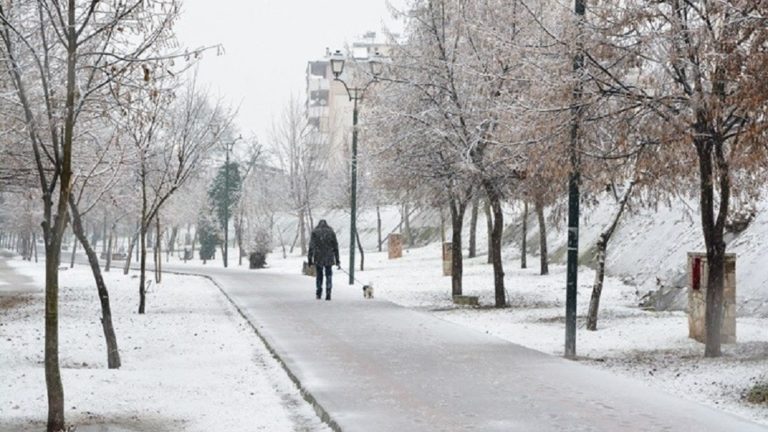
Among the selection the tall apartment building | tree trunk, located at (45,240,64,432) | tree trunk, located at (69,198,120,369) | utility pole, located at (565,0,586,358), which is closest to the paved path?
utility pole, located at (565,0,586,358)

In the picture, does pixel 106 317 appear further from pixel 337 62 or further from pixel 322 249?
pixel 337 62

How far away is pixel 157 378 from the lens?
10430 millimetres

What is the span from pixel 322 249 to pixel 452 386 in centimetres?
1187

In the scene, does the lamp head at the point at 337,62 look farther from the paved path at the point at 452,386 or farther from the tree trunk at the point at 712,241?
the tree trunk at the point at 712,241

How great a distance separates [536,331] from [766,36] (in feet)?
25.2

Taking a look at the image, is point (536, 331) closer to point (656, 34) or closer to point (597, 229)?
point (656, 34)

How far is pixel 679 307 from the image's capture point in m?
19.1

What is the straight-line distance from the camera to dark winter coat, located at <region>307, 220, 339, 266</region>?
70.4 ft

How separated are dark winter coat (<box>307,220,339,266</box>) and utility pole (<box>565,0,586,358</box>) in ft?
32.1

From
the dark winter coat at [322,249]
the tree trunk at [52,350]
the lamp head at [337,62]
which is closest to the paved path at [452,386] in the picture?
the tree trunk at [52,350]

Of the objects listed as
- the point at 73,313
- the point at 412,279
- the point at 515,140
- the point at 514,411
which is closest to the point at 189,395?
the point at 514,411

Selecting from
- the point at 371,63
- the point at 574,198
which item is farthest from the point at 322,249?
the point at 574,198

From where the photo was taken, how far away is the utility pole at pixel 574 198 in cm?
1186

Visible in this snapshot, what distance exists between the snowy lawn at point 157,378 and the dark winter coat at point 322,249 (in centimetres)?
308
